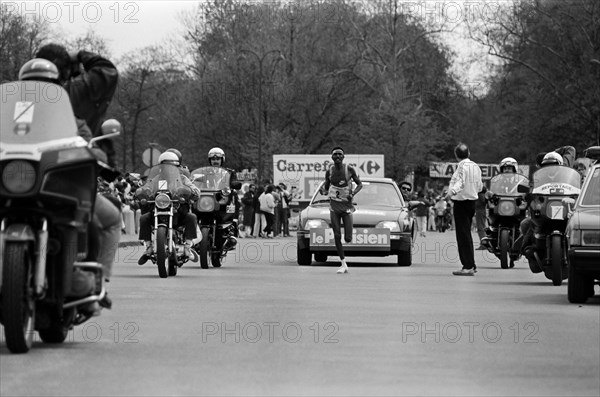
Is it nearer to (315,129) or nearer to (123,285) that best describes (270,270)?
(123,285)

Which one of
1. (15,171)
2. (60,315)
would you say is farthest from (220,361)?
(15,171)

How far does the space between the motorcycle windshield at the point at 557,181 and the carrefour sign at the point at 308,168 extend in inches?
1769

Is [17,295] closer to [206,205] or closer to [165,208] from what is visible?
[165,208]

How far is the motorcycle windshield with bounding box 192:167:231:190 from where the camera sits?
2428 centimetres

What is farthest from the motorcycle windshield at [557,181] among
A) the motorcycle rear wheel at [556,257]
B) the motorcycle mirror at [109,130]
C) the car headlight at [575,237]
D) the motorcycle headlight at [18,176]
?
the motorcycle headlight at [18,176]

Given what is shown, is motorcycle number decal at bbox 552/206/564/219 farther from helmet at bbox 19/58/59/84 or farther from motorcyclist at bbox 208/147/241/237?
helmet at bbox 19/58/59/84

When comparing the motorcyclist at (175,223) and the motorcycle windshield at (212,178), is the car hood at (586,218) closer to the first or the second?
the motorcyclist at (175,223)

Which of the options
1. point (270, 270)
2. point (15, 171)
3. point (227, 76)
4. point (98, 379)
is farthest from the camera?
point (227, 76)

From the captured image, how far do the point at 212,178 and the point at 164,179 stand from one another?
353cm

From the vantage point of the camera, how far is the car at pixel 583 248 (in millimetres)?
15133

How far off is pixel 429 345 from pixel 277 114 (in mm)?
67920

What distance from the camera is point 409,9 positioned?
78750 mm

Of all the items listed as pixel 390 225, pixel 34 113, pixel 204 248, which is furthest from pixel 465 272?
pixel 34 113

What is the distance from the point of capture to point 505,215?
81.2 feet
